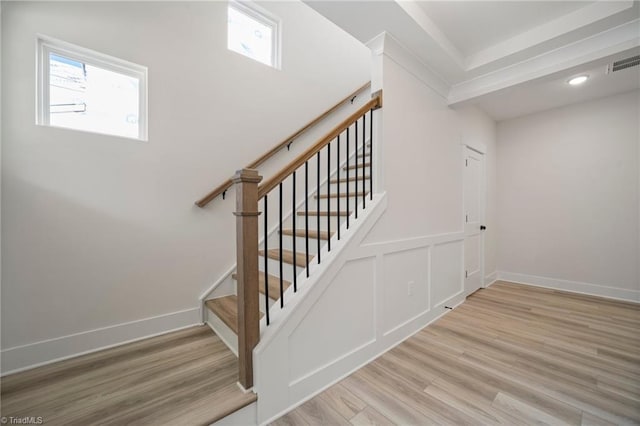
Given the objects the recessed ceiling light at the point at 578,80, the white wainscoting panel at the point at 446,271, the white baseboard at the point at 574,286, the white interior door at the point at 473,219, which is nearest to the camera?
the white wainscoting panel at the point at 446,271

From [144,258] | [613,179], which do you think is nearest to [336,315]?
[144,258]

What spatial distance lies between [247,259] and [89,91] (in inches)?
77.5

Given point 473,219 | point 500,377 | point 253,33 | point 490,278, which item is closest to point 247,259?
point 500,377

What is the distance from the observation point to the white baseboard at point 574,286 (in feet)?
10.6

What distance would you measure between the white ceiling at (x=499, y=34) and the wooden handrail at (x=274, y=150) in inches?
44.1

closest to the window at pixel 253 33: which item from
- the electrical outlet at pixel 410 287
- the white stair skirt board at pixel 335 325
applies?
the white stair skirt board at pixel 335 325

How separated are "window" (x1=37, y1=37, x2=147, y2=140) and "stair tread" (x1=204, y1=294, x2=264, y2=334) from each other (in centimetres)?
156

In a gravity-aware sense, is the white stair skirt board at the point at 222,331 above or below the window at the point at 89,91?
below

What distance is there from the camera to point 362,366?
1922 millimetres

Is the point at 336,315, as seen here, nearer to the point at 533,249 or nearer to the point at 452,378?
the point at 452,378

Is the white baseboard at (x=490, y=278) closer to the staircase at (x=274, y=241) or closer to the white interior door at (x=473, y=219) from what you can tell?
the white interior door at (x=473, y=219)

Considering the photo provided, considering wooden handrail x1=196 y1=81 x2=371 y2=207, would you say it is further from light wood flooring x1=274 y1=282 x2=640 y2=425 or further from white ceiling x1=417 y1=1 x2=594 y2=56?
light wood flooring x1=274 y1=282 x2=640 y2=425

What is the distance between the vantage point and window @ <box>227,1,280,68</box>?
2730 millimetres

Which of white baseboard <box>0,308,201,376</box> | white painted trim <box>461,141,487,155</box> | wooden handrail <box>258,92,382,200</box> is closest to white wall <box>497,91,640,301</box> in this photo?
white painted trim <box>461,141,487,155</box>
